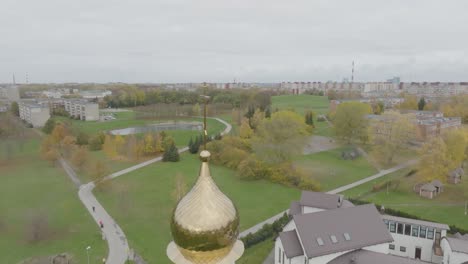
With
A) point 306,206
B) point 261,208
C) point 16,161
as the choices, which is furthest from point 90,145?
point 306,206

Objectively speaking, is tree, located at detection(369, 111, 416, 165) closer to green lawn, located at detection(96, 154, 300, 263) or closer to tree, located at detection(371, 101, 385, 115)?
green lawn, located at detection(96, 154, 300, 263)

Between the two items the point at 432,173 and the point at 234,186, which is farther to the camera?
the point at 234,186

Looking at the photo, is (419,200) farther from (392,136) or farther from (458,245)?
(458,245)

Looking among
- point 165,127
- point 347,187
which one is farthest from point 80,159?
point 165,127

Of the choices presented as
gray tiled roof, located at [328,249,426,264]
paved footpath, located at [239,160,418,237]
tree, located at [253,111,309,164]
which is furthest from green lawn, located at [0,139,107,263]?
tree, located at [253,111,309,164]

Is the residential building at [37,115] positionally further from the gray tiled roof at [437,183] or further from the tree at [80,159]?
the gray tiled roof at [437,183]

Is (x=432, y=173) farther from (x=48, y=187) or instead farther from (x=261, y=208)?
(x=48, y=187)

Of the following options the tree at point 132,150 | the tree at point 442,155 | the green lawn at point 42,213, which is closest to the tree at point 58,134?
the green lawn at point 42,213
